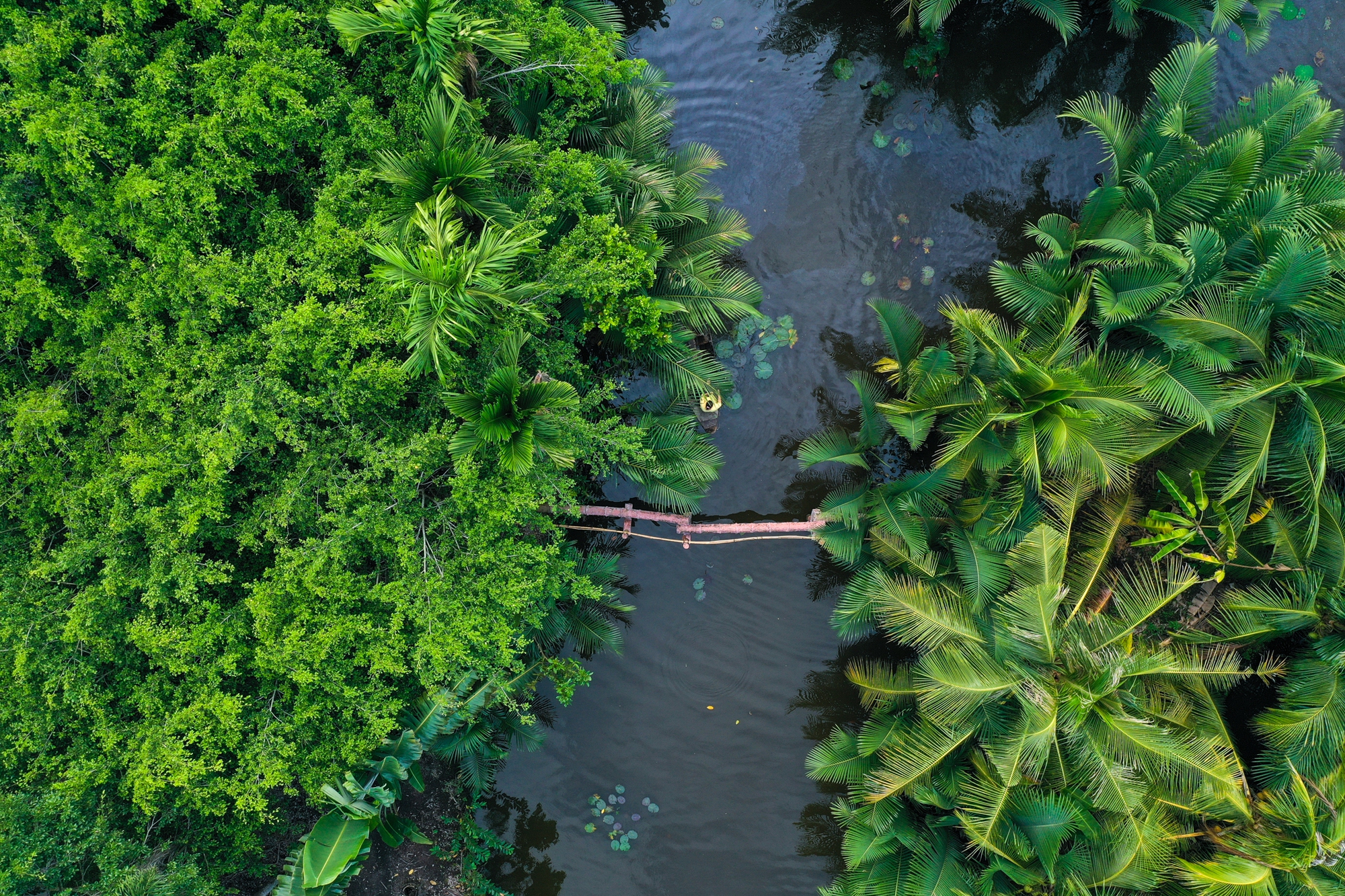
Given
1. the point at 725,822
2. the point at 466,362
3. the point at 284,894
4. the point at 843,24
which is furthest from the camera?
the point at 843,24

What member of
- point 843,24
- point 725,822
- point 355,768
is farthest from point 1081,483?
point 355,768

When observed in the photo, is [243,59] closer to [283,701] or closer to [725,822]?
[283,701]

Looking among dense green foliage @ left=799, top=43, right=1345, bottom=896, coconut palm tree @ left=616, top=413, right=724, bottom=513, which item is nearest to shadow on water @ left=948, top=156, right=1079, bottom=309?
dense green foliage @ left=799, top=43, right=1345, bottom=896

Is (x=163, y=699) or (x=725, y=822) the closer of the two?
(x=163, y=699)

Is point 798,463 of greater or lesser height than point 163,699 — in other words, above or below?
above

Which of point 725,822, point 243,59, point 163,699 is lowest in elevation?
point 725,822

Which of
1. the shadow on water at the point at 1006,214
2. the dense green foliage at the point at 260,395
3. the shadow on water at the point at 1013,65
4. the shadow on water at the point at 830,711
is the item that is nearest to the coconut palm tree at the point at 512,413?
the dense green foliage at the point at 260,395

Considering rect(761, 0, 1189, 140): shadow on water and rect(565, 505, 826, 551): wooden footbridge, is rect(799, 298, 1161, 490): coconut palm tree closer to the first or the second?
rect(565, 505, 826, 551): wooden footbridge
